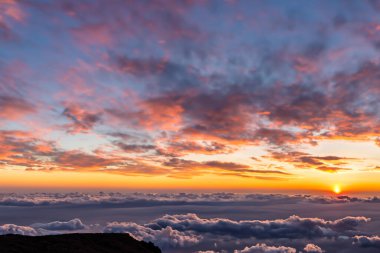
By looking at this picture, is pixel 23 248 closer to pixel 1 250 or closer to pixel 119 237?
pixel 1 250

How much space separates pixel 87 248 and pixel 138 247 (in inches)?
571

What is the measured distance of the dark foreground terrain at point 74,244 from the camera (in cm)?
4869

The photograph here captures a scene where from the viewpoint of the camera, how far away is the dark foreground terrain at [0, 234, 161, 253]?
48.7m

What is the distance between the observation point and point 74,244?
55.8 metres

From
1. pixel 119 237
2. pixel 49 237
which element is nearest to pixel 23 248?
pixel 49 237

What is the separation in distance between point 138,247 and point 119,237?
4854 millimetres

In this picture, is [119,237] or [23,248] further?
[119,237]

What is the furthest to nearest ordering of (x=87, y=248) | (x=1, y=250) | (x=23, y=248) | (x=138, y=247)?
(x=138, y=247) → (x=87, y=248) → (x=23, y=248) → (x=1, y=250)

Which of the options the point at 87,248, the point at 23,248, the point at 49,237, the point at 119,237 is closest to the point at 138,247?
the point at 119,237

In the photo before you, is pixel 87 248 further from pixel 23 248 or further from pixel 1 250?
pixel 1 250

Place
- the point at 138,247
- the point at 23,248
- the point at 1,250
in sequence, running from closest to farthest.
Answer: the point at 1,250 < the point at 23,248 < the point at 138,247

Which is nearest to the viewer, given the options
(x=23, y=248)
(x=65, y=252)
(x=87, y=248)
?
(x=23, y=248)

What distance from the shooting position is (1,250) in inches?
1751

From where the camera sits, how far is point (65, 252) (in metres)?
51.1
